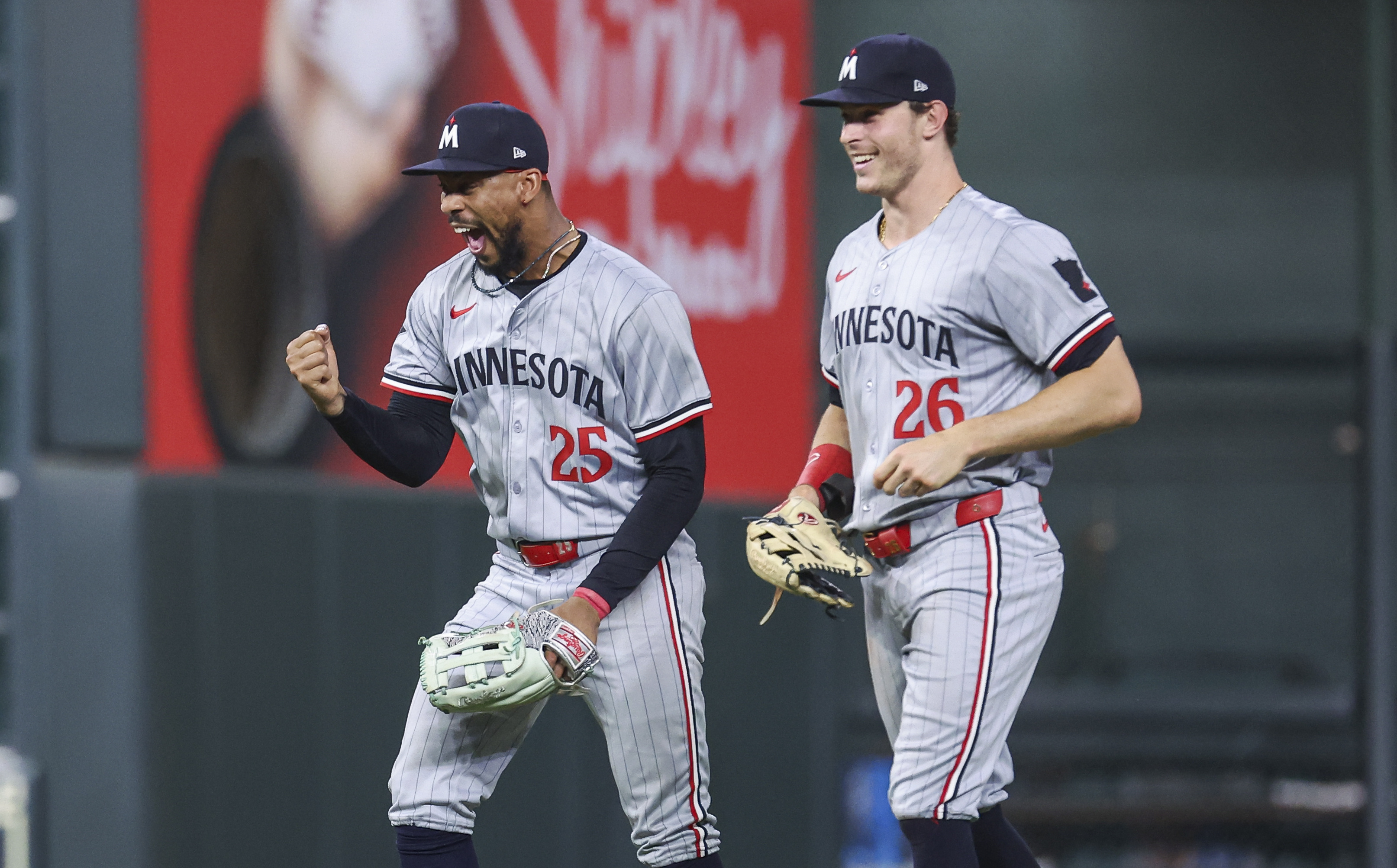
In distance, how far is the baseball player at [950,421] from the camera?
2.85 m

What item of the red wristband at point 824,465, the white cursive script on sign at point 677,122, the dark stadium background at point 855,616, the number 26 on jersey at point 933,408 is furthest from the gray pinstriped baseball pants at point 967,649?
the white cursive script on sign at point 677,122

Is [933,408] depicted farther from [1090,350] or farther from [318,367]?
[318,367]

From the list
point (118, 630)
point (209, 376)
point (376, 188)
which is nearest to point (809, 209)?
point (376, 188)

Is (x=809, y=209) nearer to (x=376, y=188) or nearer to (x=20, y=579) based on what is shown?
(x=376, y=188)

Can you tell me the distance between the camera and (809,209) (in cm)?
684

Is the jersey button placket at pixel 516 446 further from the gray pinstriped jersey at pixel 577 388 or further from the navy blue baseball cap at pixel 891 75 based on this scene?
the navy blue baseball cap at pixel 891 75

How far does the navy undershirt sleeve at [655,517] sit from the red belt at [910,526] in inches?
12.6

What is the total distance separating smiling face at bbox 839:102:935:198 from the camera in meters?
3.02

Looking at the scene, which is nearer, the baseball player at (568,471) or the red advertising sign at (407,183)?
the baseball player at (568,471)

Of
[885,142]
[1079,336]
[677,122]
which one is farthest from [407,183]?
[1079,336]

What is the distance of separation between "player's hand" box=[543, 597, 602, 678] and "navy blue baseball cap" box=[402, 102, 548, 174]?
28.9 inches

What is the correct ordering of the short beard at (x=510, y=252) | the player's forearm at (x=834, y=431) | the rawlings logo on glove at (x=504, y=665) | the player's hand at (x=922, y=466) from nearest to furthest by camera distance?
the player's hand at (x=922, y=466), the rawlings logo on glove at (x=504, y=665), the short beard at (x=510, y=252), the player's forearm at (x=834, y=431)

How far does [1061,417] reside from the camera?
282 cm

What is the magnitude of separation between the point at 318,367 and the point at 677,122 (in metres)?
3.68
